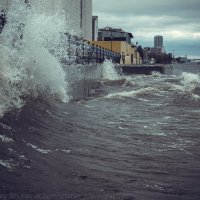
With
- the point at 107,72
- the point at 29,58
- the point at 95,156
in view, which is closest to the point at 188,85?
the point at 107,72

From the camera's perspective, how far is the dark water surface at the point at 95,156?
4.46 metres

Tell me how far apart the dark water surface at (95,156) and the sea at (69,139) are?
0.01 metres

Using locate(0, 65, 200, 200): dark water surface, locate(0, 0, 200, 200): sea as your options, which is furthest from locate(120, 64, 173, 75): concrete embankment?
locate(0, 65, 200, 200): dark water surface

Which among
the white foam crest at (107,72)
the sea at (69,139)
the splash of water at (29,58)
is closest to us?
the sea at (69,139)

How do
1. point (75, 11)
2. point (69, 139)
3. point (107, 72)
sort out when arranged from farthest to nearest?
1. point (75, 11)
2. point (107, 72)
3. point (69, 139)

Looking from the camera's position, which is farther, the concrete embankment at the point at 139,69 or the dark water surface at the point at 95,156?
the concrete embankment at the point at 139,69

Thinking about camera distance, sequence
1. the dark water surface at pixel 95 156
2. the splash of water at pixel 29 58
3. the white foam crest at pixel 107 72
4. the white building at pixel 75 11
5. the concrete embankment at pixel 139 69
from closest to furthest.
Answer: the dark water surface at pixel 95 156, the splash of water at pixel 29 58, the white foam crest at pixel 107 72, the concrete embankment at pixel 139 69, the white building at pixel 75 11

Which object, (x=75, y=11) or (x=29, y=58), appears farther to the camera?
(x=75, y=11)

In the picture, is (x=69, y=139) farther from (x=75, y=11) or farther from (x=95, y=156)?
(x=75, y=11)

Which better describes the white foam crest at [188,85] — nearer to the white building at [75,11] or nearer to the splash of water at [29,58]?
the splash of water at [29,58]

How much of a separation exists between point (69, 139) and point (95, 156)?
3.51ft

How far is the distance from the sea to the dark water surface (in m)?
0.01

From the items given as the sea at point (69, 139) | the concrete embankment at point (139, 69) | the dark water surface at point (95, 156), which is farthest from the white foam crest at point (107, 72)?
the dark water surface at point (95, 156)

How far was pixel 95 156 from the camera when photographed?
6109 millimetres
